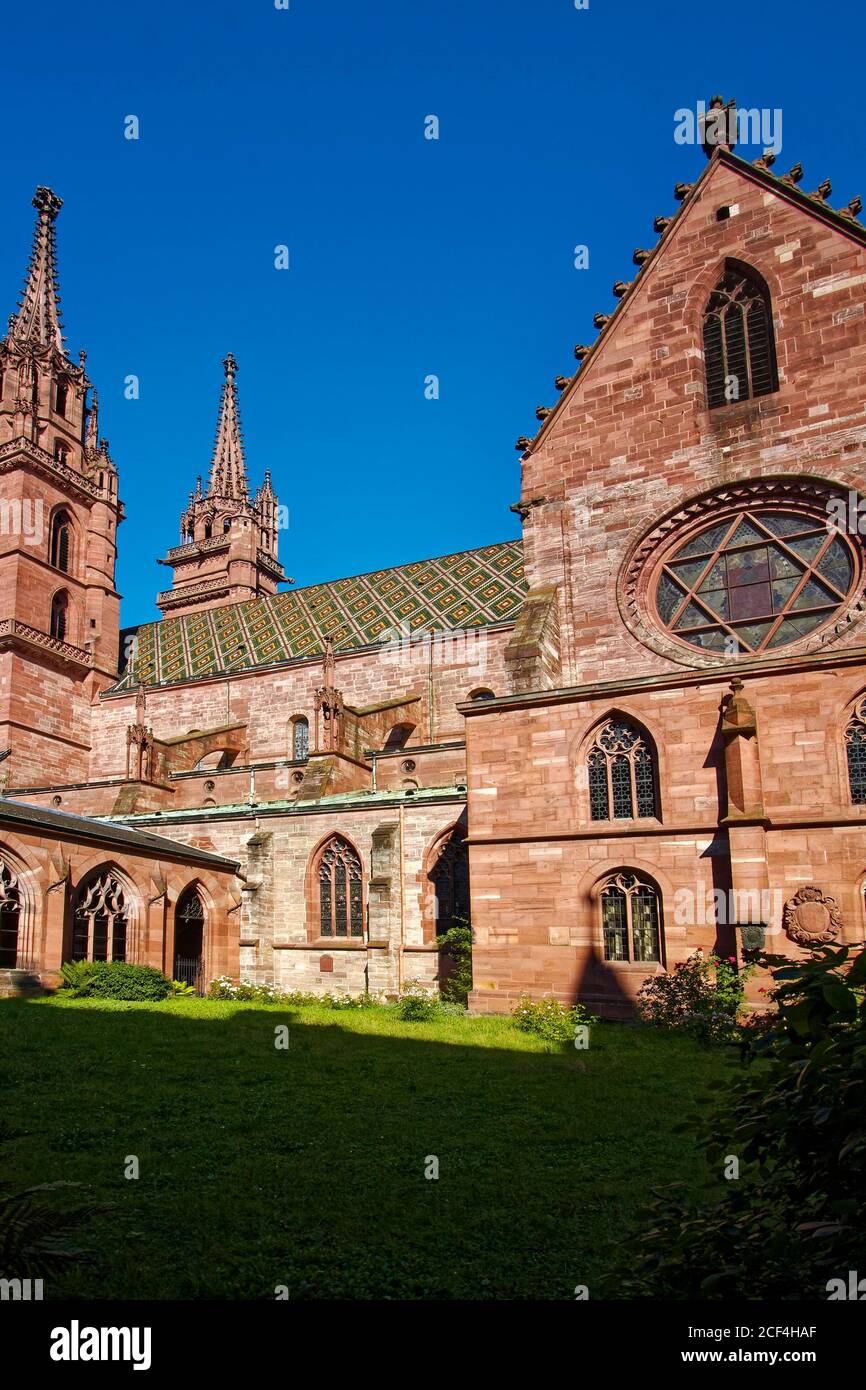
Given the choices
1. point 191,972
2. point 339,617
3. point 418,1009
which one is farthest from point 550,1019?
point 339,617

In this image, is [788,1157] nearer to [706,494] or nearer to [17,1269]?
[17,1269]

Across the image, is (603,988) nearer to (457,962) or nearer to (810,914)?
(810,914)

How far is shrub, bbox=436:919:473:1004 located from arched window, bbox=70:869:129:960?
25.5 feet

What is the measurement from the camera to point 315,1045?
48.3 feet

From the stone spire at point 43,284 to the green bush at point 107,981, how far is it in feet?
116

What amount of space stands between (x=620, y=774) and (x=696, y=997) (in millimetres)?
4398

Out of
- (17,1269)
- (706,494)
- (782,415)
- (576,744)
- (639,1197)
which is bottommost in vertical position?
(639,1197)

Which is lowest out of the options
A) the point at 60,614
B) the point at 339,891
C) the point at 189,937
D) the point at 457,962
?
the point at 457,962

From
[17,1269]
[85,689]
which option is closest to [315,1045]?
[17,1269]

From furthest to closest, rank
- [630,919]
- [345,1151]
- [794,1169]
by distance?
[630,919] < [345,1151] < [794,1169]

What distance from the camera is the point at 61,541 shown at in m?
44.5

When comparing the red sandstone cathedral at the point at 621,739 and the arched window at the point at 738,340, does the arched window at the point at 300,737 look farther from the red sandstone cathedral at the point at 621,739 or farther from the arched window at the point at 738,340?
the arched window at the point at 738,340

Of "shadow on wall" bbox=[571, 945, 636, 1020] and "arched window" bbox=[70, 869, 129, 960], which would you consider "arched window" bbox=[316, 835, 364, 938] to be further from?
"shadow on wall" bbox=[571, 945, 636, 1020]

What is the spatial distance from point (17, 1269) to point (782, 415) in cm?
2096
